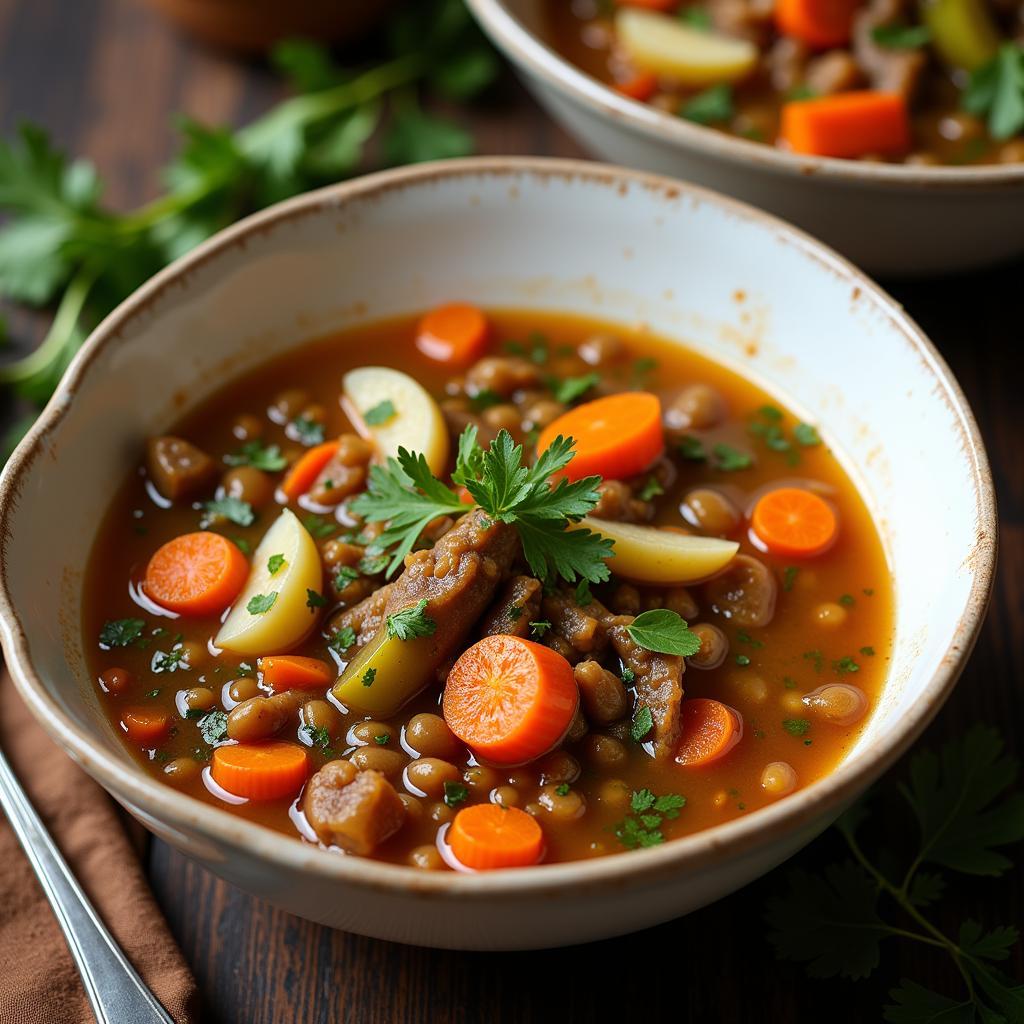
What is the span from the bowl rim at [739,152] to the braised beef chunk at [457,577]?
1.55 m

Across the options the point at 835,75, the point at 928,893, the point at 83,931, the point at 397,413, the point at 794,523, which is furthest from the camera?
the point at 835,75

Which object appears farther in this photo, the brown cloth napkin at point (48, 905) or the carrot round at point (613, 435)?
the carrot round at point (613, 435)

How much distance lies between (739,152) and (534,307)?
0.77m

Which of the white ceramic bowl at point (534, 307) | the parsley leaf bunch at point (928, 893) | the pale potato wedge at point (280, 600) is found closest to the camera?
the white ceramic bowl at point (534, 307)

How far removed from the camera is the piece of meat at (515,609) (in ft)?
10.2

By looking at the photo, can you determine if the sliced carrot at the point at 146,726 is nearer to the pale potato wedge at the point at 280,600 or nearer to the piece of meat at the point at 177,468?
the pale potato wedge at the point at 280,600

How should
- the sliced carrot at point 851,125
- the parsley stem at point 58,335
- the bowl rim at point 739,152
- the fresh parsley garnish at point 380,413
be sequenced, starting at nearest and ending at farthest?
the fresh parsley garnish at point 380,413, the bowl rim at point 739,152, the parsley stem at point 58,335, the sliced carrot at point 851,125

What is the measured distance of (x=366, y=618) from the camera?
3.20 metres

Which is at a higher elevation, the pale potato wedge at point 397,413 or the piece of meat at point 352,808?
the pale potato wedge at point 397,413

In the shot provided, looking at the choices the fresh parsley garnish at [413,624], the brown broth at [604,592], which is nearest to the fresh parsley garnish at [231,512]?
the brown broth at [604,592]

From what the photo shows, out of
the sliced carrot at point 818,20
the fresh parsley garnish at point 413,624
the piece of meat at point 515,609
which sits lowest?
the piece of meat at point 515,609

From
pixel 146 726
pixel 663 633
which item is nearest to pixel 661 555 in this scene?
pixel 663 633

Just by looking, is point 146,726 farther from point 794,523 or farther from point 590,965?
point 794,523

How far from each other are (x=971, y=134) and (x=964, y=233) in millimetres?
658
